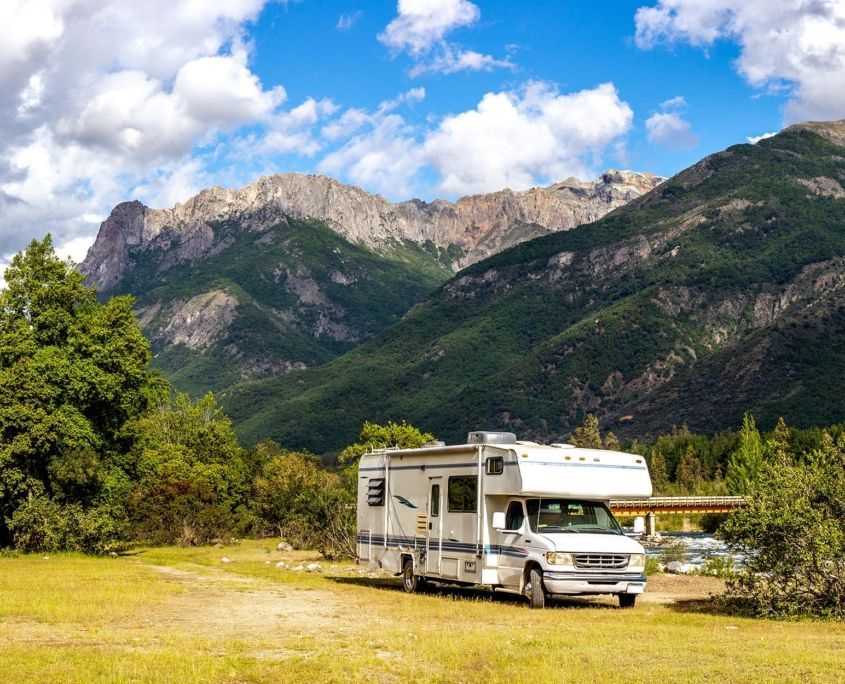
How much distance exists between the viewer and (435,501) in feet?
89.2

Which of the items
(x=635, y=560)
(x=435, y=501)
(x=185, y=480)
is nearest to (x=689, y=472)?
(x=185, y=480)

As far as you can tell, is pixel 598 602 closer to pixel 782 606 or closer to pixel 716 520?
pixel 782 606

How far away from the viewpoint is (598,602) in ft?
84.6

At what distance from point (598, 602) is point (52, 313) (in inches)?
1111

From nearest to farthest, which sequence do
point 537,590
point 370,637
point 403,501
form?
point 370,637 → point 537,590 → point 403,501

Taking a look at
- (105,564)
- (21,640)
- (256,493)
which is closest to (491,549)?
(21,640)

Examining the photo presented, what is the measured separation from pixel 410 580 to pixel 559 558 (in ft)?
21.6

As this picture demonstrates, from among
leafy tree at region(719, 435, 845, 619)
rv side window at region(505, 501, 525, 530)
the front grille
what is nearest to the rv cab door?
rv side window at region(505, 501, 525, 530)

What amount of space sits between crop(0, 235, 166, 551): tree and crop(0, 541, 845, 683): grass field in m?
11.1

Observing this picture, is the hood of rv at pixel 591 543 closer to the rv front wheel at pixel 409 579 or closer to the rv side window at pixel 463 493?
the rv side window at pixel 463 493

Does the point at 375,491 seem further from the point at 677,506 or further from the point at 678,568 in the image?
the point at 677,506

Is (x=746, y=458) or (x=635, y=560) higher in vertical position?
(x=746, y=458)

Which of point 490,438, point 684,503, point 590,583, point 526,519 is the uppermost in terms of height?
point 490,438

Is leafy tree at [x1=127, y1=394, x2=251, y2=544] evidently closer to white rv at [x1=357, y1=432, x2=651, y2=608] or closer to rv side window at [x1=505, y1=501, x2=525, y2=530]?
white rv at [x1=357, y1=432, x2=651, y2=608]
